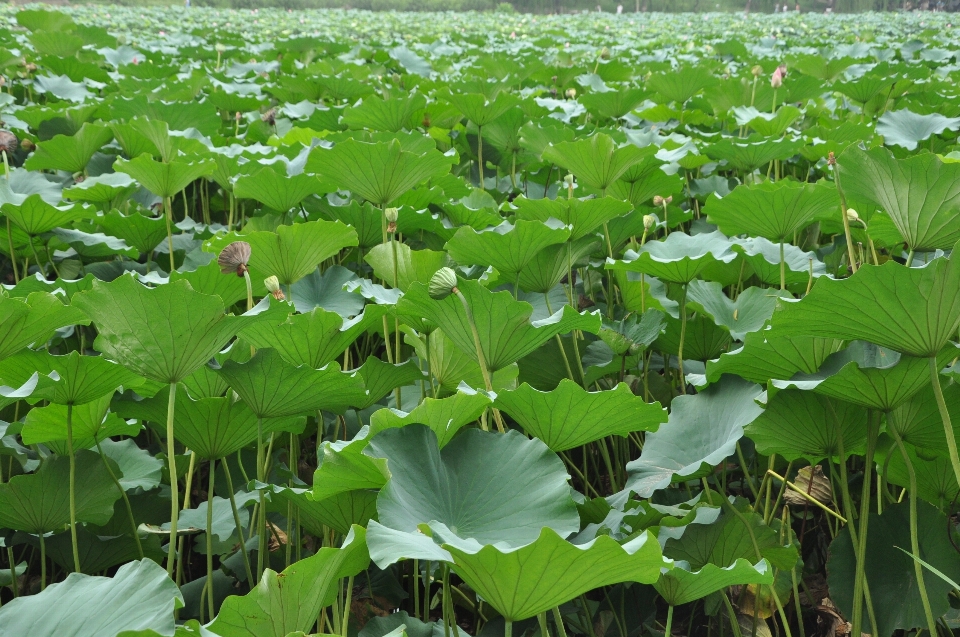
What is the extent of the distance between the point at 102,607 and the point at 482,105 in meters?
1.70

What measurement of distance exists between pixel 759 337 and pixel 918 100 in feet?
7.89

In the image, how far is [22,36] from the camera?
5086 millimetres

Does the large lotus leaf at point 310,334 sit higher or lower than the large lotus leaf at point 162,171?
lower

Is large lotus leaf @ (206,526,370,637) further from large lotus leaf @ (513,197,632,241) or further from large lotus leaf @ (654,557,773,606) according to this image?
large lotus leaf @ (513,197,632,241)

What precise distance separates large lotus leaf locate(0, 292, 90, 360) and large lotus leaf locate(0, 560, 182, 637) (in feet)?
1.16

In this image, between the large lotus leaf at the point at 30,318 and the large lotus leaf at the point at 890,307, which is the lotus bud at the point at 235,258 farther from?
the large lotus leaf at the point at 890,307

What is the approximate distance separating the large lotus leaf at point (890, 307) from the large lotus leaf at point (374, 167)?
2.50ft

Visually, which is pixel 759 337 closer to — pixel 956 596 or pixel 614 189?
pixel 956 596

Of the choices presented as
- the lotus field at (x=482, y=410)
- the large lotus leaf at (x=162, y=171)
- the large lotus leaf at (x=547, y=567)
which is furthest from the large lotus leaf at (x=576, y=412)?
the large lotus leaf at (x=162, y=171)

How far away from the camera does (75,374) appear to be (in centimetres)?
93

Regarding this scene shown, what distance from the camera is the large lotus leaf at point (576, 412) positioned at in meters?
0.85

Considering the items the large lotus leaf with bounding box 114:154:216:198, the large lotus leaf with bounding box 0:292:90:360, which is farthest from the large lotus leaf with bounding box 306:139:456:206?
the large lotus leaf with bounding box 0:292:90:360

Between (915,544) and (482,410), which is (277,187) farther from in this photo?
(915,544)

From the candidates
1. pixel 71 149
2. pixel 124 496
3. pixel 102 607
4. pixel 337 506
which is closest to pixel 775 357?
pixel 337 506
